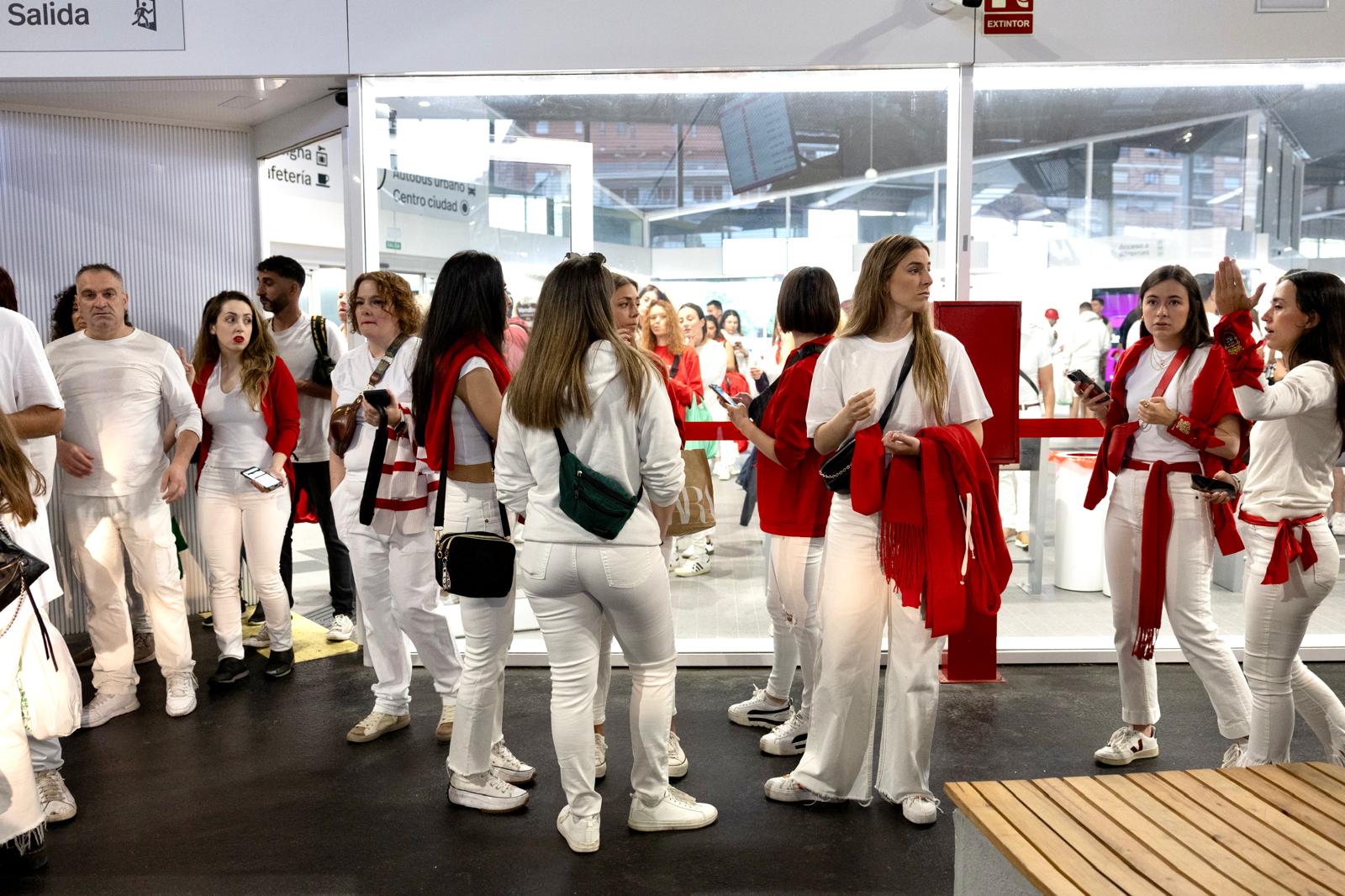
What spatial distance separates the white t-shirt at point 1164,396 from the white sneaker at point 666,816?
194 centimetres

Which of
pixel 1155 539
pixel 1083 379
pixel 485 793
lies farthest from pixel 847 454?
pixel 485 793

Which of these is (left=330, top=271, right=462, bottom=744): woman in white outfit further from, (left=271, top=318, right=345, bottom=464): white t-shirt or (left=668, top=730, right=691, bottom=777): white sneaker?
(left=271, top=318, right=345, bottom=464): white t-shirt

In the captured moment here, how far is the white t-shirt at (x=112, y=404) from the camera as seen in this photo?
425 cm

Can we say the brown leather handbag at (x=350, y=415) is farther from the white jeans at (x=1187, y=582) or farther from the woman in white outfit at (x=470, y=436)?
the white jeans at (x=1187, y=582)

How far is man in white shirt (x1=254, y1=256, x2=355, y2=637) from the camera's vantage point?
17.0ft

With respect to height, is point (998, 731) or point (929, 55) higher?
point (929, 55)

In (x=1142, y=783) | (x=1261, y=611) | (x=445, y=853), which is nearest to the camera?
(x=1142, y=783)

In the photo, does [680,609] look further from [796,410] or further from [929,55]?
[929,55]

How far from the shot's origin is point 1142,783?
252 cm

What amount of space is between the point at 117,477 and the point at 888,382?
3.14 m

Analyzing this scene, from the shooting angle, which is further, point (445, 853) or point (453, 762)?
point (453, 762)

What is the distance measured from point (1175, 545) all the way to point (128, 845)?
348 centimetres

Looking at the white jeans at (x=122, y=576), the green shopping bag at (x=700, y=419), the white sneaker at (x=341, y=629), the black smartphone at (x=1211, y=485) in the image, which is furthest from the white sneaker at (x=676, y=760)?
the white sneaker at (x=341, y=629)

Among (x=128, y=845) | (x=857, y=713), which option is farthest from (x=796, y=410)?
(x=128, y=845)
